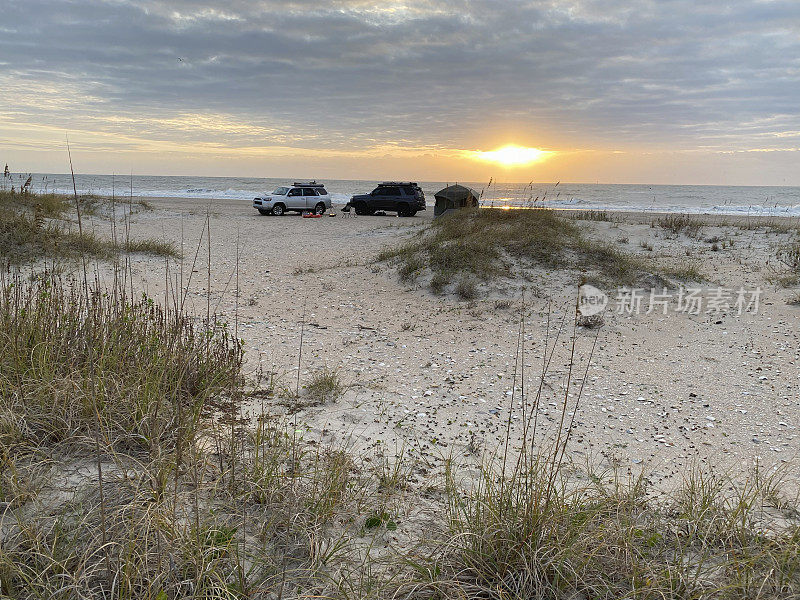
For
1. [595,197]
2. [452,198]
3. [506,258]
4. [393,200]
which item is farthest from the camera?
[595,197]

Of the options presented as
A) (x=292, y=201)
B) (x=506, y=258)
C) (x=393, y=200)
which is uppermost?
(x=393, y=200)

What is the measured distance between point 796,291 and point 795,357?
364cm

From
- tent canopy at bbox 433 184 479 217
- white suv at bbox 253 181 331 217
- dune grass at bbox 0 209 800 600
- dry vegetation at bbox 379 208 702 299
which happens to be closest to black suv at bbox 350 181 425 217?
white suv at bbox 253 181 331 217

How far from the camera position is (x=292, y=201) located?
101 ft

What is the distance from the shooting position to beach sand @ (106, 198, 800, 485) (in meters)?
4.93

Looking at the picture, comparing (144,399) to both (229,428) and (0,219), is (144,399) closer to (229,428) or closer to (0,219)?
(229,428)

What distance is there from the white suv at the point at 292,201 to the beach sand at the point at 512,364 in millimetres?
17168

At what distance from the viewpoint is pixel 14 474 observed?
292 cm

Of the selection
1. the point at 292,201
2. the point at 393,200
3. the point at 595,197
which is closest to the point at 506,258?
the point at 393,200

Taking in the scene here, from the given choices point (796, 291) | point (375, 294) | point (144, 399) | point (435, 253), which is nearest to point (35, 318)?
point (144, 399)

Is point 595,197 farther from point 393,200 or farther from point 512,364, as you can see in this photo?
point 512,364

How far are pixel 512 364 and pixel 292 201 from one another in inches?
1005

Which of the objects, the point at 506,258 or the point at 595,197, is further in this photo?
the point at 595,197

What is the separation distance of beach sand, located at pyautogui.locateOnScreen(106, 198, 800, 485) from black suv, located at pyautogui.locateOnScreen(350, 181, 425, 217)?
17.7 m
